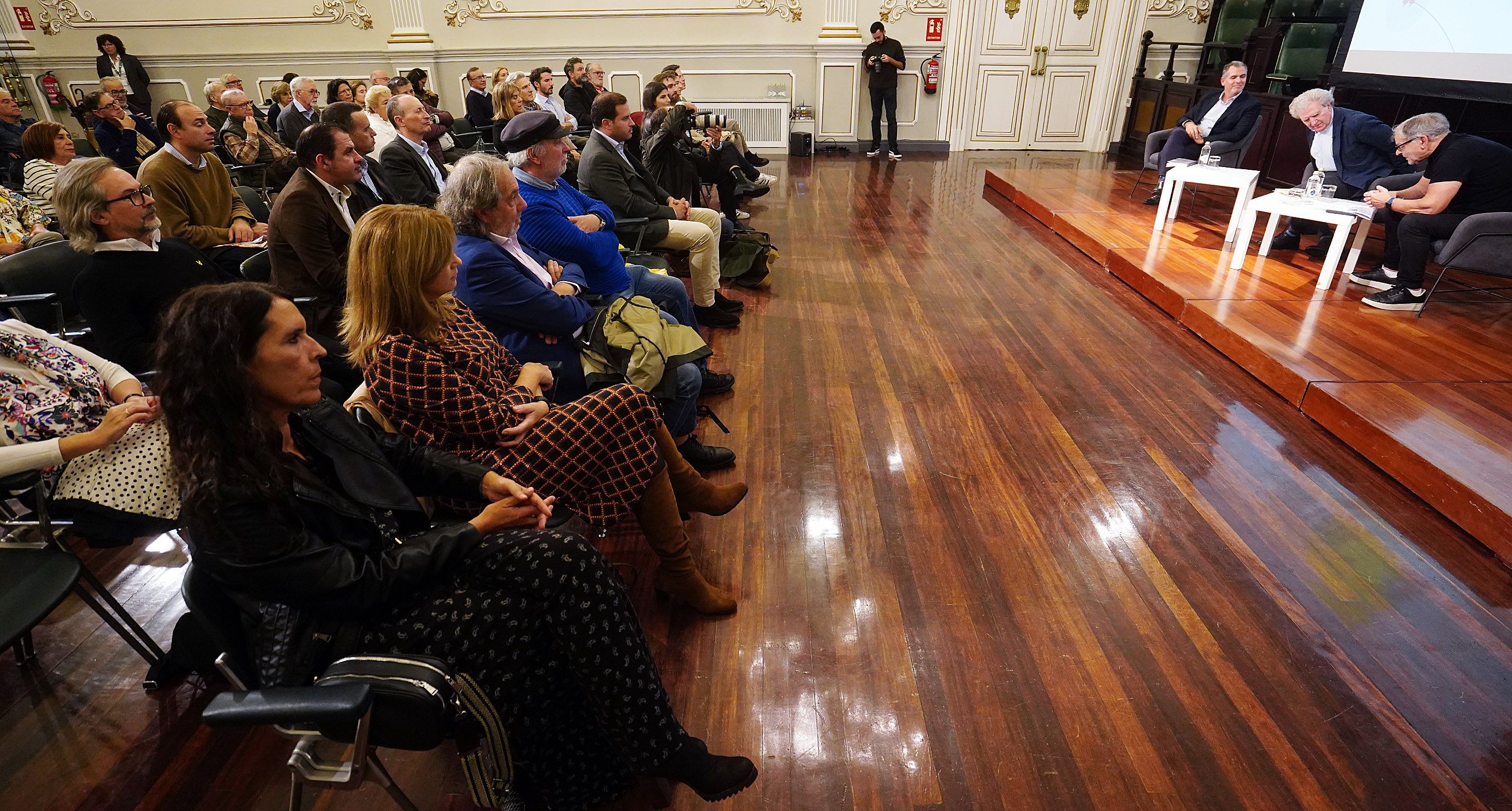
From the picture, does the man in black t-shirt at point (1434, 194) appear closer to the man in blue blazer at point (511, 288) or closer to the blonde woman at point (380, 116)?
the man in blue blazer at point (511, 288)

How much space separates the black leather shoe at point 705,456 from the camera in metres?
2.58

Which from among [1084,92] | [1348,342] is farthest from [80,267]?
[1084,92]

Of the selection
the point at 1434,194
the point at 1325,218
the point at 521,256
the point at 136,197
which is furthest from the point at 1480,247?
the point at 136,197

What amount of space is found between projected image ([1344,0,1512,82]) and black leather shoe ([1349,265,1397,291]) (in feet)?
5.99

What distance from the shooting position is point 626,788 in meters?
1.53

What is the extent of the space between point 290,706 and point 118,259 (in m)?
1.68

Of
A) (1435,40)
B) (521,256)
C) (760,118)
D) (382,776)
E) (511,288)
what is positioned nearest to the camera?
(382,776)

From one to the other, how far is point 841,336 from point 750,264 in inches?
35.1

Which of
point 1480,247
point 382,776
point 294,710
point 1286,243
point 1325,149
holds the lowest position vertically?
point 1286,243

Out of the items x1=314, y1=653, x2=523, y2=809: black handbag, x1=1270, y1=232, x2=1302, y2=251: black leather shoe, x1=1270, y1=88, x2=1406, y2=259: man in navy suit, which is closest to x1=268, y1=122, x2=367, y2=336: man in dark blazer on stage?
x1=314, y1=653, x2=523, y2=809: black handbag

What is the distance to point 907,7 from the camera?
27.7 feet

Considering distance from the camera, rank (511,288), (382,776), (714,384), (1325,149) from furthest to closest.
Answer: (1325,149), (714,384), (511,288), (382,776)

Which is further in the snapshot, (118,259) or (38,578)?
(118,259)

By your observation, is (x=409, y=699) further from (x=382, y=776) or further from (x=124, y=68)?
(x=124, y=68)
